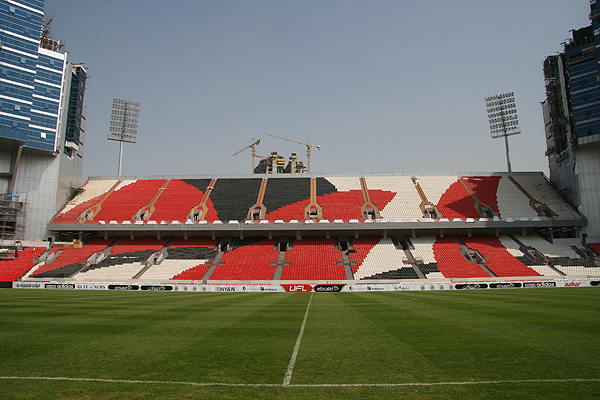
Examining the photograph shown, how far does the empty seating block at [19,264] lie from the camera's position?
40.0m

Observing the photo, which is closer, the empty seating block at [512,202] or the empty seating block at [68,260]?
the empty seating block at [68,260]

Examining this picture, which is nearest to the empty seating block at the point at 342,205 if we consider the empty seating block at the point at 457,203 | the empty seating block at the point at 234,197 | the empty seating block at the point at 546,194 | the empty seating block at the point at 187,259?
the empty seating block at the point at 234,197

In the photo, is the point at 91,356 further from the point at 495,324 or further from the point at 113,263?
the point at 113,263

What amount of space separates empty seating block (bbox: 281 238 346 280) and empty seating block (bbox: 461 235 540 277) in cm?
1746

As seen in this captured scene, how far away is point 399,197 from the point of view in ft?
177

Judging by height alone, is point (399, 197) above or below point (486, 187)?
below

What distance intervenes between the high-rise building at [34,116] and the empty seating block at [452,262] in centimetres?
5289

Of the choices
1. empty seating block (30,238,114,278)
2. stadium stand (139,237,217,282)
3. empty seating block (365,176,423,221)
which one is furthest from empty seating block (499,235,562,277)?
empty seating block (30,238,114,278)

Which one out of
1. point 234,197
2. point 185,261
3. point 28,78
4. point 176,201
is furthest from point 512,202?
point 28,78

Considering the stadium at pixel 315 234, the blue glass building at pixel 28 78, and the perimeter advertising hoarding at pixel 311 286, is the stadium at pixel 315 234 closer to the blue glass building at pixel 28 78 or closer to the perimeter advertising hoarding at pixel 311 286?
the perimeter advertising hoarding at pixel 311 286

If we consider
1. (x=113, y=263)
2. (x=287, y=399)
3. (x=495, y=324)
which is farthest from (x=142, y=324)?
(x=113, y=263)

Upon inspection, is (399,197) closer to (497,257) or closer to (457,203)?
(457,203)

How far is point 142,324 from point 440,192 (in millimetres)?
50798

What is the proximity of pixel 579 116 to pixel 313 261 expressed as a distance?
3961cm
